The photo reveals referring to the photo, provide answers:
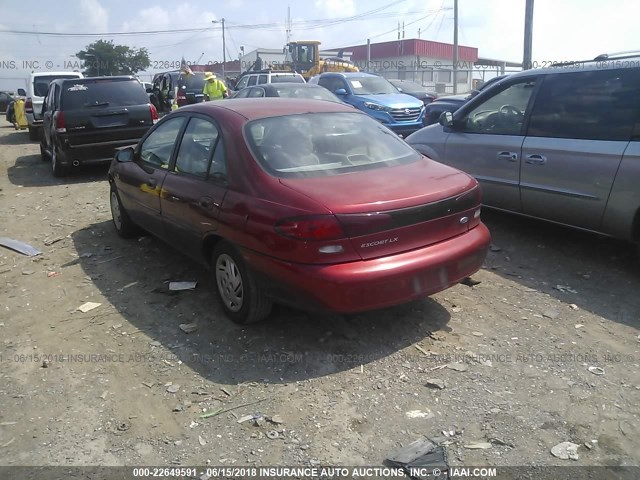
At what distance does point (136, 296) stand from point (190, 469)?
2.36m

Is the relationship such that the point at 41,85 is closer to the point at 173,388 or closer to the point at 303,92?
the point at 303,92

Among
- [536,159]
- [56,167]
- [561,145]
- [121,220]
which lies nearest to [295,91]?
[56,167]

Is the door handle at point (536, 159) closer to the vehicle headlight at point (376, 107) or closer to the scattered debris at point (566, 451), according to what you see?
the scattered debris at point (566, 451)

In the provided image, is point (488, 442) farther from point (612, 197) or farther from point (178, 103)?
point (178, 103)

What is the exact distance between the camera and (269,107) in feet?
15.0

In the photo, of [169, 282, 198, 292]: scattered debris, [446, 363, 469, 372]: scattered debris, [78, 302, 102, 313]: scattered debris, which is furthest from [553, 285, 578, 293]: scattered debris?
[78, 302, 102, 313]: scattered debris

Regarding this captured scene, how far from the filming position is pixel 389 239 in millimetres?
3582

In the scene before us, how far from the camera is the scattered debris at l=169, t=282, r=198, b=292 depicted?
489 centimetres

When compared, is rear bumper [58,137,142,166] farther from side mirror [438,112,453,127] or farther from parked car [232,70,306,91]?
parked car [232,70,306,91]

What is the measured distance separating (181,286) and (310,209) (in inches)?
77.6

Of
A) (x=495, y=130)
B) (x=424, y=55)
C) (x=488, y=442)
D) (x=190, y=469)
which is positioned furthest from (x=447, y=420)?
(x=424, y=55)

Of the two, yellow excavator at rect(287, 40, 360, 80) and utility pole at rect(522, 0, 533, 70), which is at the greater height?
yellow excavator at rect(287, 40, 360, 80)

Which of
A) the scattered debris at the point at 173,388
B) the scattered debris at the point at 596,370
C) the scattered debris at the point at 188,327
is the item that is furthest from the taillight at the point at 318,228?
the scattered debris at the point at 596,370

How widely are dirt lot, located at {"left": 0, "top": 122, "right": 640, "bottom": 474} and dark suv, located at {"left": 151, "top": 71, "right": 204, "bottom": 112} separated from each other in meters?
13.4
